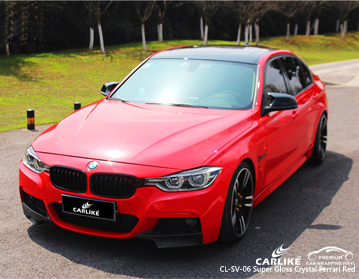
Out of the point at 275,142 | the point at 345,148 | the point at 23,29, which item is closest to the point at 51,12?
the point at 23,29

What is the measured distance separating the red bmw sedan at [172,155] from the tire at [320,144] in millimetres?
1356

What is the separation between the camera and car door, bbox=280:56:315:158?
228 inches

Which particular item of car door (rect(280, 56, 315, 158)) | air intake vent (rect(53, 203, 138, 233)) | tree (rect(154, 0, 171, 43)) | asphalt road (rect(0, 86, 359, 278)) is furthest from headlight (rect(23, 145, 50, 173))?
tree (rect(154, 0, 171, 43))

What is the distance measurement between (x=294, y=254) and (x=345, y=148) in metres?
4.59

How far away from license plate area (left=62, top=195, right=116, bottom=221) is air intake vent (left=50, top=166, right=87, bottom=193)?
3.1 inches

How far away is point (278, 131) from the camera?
492 cm

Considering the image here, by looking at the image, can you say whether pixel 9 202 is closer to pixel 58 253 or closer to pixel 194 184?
pixel 58 253

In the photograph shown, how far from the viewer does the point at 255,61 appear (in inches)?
206

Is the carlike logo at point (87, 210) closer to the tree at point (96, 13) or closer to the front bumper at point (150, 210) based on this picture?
the front bumper at point (150, 210)

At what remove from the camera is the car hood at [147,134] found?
3617 mm

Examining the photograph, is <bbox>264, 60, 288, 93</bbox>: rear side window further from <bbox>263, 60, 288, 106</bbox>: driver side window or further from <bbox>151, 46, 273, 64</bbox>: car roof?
<bbox>151, 46, 273, 64</bbox>: car roof

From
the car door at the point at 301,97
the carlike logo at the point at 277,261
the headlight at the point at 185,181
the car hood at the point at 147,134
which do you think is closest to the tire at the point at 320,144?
the car door at the point at 301,97

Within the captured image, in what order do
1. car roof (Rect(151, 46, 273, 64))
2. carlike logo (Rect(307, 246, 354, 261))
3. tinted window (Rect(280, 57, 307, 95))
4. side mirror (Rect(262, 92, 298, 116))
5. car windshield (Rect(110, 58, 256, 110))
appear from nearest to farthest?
carlike logo (Rect(307, 246, 354, 261)) < side mirror (Rect(262, 92, 298, 116)) < car windshield (Rect(110, 58, 256, 110)) < car roof (Rect(151, 46, 273, 64)) < tinted window (Rect(280, 57, 307, 95))

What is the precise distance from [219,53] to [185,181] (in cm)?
247
